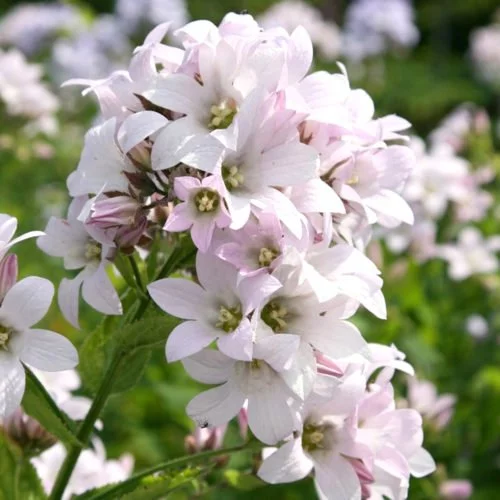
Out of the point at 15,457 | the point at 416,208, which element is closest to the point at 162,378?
the point at 416,208

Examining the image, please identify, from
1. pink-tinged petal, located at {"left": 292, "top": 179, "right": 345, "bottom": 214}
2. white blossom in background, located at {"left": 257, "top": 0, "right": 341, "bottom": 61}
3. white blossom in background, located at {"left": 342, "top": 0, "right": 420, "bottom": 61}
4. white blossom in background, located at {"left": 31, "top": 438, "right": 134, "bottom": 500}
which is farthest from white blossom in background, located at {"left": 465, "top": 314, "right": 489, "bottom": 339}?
white blossom in background, located at {"left": 342, "top": 0, "right": 420, "bottom": 61}

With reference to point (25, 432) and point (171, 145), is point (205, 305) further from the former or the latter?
point (25, 432)

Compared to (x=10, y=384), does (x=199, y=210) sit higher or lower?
higher

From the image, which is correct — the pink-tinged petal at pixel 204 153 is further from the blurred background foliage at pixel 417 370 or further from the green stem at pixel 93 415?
the blurred background foliage at pixel 417 370

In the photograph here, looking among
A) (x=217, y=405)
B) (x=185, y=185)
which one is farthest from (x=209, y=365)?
(x=185, y=185)

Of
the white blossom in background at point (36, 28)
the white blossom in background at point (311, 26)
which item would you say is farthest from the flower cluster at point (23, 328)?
the white blossom in background at point (36, 28)
